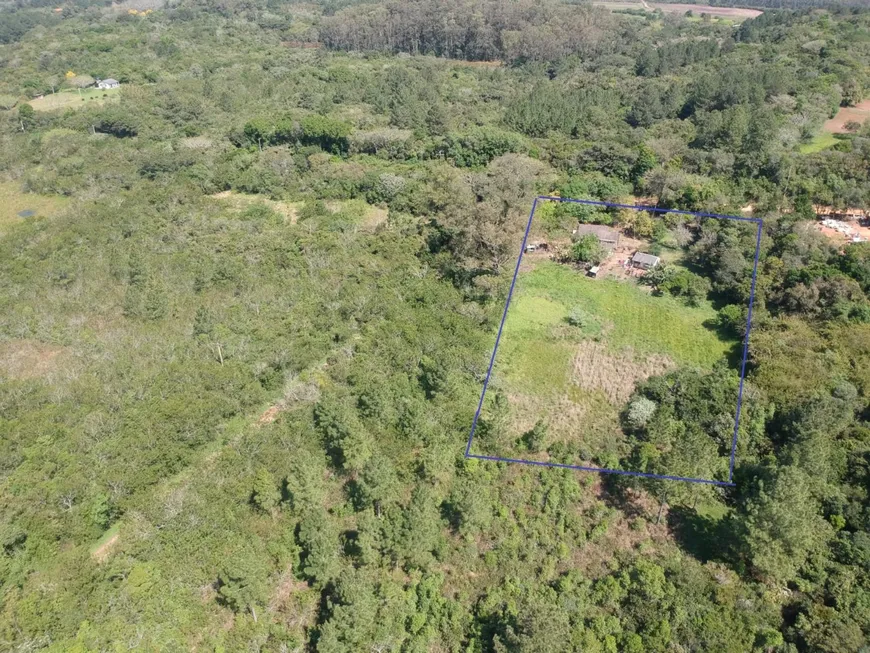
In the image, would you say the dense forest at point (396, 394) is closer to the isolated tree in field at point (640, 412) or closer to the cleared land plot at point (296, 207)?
the isolated tree in field at point (640, 412)

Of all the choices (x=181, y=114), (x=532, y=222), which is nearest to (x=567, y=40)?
(x=181, y=114)

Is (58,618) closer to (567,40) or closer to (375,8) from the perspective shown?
(567,40)

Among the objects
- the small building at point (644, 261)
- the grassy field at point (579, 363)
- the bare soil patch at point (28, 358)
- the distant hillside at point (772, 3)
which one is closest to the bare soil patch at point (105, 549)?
the bare soil patch at point (28, 358)

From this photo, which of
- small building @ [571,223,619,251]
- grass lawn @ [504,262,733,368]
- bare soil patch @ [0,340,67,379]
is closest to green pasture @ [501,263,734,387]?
grass lawn @ [504,262,733,368]

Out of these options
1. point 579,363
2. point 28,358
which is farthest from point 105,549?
point 579,363

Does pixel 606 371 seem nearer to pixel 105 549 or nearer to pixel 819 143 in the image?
pixel 105 549

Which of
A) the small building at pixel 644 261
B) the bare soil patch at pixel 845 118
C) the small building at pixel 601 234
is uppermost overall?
the bare soil patch at pixel 845 118
